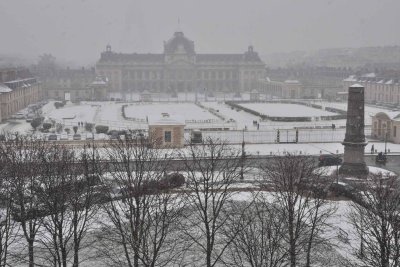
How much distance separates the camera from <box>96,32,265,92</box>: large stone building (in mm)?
107875

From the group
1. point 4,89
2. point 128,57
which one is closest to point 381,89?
point 4,89

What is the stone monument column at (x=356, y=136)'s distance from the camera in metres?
26.6

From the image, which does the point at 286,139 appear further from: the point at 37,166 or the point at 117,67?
the point at 117,67

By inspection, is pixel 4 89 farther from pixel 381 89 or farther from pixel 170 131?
pixel 381 89

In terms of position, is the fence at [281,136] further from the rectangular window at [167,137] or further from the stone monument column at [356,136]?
the stone monument column at [356,136]

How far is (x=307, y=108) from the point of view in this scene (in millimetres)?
63812

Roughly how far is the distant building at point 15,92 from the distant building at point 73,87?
625 cm

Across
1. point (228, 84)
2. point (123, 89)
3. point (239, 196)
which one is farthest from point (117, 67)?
point (239, 196)

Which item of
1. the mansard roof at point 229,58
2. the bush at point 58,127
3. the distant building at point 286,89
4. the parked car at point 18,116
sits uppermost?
the mansard roof at point 229,58

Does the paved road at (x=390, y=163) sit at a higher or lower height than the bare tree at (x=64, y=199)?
lower

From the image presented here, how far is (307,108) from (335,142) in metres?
25.1

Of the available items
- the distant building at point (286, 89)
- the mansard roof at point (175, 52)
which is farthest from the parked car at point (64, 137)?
the mansard roof at point (175, 52)

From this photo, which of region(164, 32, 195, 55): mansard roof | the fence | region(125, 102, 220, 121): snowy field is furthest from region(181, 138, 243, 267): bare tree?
region(164, 32, 195, 55): mansard roof

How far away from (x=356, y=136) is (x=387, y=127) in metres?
15.3
